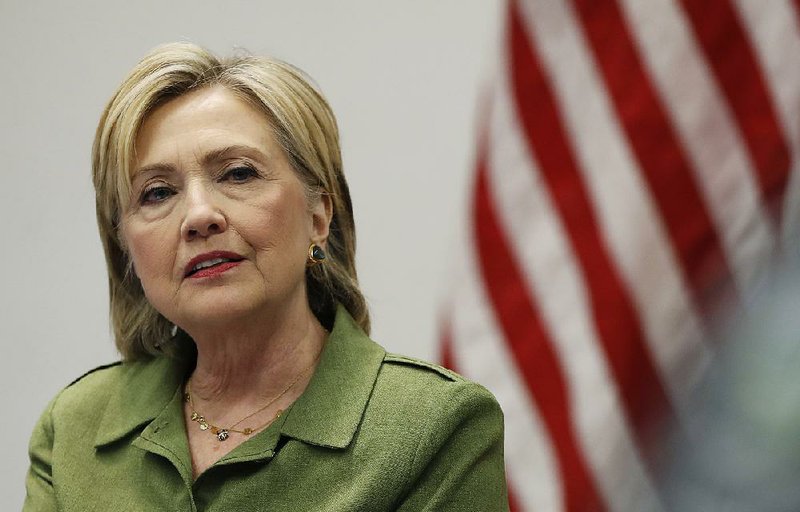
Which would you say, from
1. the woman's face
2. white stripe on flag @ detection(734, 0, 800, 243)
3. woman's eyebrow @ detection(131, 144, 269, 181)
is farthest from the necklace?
white stripe on flag @ detection(734, 0, 800, 243)

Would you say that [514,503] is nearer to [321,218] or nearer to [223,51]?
[321,218]

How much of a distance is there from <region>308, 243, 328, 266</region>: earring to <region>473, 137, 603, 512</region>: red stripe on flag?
81 cm

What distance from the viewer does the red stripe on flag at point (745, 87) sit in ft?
8.12

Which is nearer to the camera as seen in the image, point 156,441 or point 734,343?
point 156,441

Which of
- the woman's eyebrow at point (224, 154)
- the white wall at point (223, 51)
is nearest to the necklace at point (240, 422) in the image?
the woman's eyebrow at point (224, 154)

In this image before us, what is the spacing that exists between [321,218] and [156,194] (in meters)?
0.25

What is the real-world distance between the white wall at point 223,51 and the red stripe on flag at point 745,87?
1.51 ft

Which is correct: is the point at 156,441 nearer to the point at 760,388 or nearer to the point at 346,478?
the point at 346,478

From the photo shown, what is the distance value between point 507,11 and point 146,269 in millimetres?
1145

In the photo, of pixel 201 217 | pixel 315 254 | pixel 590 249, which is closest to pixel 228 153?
pixel 201 217

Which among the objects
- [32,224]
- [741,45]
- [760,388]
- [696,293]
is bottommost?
[760,388]

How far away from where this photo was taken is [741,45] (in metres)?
2.47

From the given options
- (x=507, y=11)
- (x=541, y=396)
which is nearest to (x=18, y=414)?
(x=541, y=396)

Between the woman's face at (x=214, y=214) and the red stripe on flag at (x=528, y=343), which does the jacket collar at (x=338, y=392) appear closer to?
the woman's face at (x=214, y=214)
